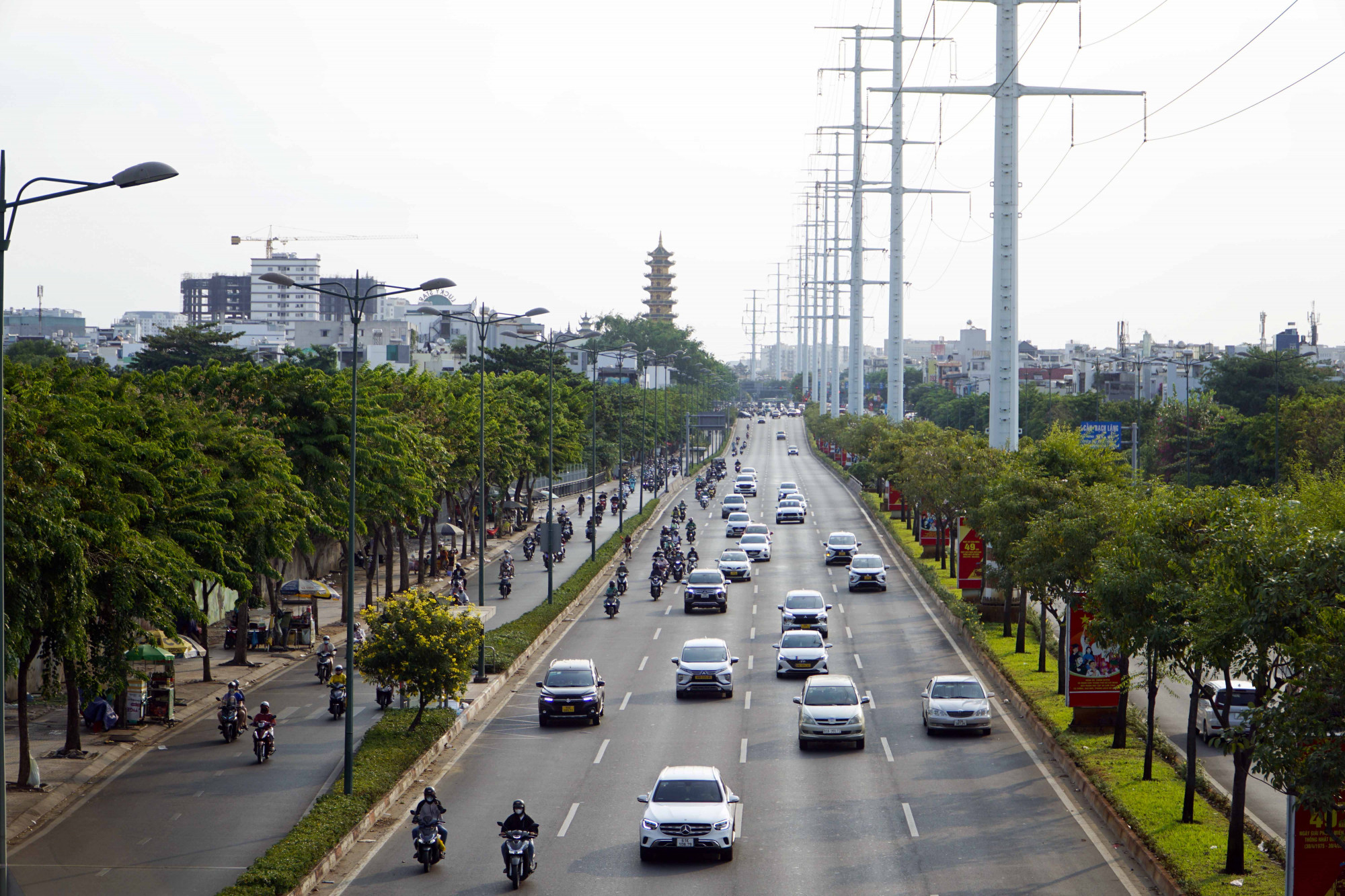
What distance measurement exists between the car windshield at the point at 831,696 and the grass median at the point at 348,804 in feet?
26.2

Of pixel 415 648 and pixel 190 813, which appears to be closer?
pixel 190 813

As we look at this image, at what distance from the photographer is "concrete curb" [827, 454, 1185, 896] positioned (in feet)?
59.9

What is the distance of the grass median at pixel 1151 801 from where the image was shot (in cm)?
1756

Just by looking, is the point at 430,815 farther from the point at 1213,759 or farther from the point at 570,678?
the point at 1213,759

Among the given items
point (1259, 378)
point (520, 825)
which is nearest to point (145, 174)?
point (520, 825)

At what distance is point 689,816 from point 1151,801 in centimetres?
802

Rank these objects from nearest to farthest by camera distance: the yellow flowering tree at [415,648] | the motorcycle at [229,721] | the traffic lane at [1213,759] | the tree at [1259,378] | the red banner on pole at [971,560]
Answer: the traffic lane at [1213,759], the yellow flowering tree at [415,648], the motorcycle at [229,721], the red banner on pole at [971,560], the tree at [1259,378]

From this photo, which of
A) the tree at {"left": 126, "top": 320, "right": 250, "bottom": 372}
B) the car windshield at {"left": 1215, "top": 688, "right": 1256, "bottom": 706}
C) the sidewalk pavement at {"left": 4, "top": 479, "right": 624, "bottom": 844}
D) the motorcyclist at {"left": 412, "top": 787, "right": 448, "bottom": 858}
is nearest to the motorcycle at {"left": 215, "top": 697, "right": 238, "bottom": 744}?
the sidewalk pavement at {"left": 4, "top": 479, "right": 624, "bottom": 844}

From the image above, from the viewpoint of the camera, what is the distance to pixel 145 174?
47.0ft

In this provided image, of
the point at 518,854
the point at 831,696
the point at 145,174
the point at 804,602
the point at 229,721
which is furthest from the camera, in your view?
the point at 804,602

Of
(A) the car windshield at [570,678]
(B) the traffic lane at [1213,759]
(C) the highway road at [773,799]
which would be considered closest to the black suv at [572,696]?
(A) the car windshield at [570,678]

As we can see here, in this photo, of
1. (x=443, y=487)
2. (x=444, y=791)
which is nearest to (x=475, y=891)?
(x=444, y=791)

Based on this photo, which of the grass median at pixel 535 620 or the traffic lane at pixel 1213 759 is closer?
the traffic lane at pixel 1213 759

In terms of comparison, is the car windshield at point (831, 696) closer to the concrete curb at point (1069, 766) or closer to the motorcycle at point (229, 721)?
the concrete curb at point (1069, 766)
